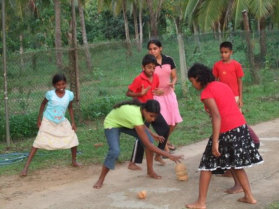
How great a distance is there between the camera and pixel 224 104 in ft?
17.1

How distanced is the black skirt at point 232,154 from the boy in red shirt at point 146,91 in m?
1.43

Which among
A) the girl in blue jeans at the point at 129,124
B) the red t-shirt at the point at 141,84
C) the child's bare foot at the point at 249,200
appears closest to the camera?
the child's bare foot at the point at 249,200

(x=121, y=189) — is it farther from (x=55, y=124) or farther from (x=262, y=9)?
(x=262, y=9)

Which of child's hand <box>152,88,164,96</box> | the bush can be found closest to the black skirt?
child's hand <box>152,88,164,96</box>

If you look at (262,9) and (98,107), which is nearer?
(98,107)

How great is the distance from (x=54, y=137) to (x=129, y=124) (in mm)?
1402

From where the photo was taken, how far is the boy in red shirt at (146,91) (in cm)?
678

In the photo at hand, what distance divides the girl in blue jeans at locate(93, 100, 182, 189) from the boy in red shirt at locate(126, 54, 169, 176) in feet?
1.67

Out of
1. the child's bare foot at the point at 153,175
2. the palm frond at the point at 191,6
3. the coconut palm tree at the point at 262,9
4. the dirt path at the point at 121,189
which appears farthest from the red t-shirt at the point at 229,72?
the palm frond at the point at 191,6

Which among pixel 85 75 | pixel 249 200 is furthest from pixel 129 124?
pixel 85 75

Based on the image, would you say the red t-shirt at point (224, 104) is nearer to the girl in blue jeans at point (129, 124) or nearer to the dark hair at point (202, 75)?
the dark hair at point (202, 75)

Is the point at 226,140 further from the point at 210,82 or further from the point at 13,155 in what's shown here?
the point at 13,155

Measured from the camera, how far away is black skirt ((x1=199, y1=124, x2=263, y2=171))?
208 inches

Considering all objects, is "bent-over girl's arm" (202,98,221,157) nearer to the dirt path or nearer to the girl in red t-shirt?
the girl in red t-shirt
